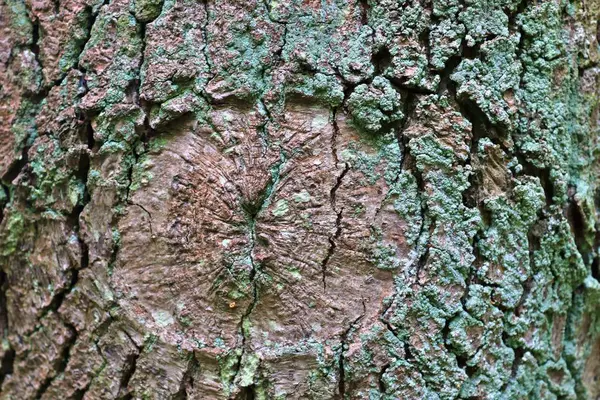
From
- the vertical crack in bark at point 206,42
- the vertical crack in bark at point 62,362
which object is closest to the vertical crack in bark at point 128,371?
the vertical crack in bark at point 62,362

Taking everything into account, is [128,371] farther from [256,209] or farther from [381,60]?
[381,60]

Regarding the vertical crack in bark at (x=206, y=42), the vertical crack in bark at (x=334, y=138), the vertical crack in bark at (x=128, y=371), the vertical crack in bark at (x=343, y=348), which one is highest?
the vertical crack in bark at (x=206, y=42)

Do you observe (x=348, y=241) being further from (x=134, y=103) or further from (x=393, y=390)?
(x=134, y=103)

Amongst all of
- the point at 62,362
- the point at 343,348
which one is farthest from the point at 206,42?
the point at 62,362

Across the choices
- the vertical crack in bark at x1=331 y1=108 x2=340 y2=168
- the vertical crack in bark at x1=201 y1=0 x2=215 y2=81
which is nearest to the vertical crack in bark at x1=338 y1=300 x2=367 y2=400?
the vertical crack in bark at x1=331 y1=108 x2=340 y2=168

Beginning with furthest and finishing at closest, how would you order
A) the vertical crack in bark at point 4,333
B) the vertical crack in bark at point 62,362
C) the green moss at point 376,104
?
1. the vertical crack in bark at point 4,333
2. the vertical crack in bark at point 62,362
3. the green moss at point 376,104

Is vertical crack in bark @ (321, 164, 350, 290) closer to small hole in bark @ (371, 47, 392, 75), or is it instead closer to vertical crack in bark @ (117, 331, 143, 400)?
small hole in bark @ (371, 47, 392, 75)

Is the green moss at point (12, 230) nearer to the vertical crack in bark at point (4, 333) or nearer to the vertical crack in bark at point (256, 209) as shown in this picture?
the vertical crack in bark at point (4, 333)

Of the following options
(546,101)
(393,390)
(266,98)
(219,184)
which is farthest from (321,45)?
(393,390)
